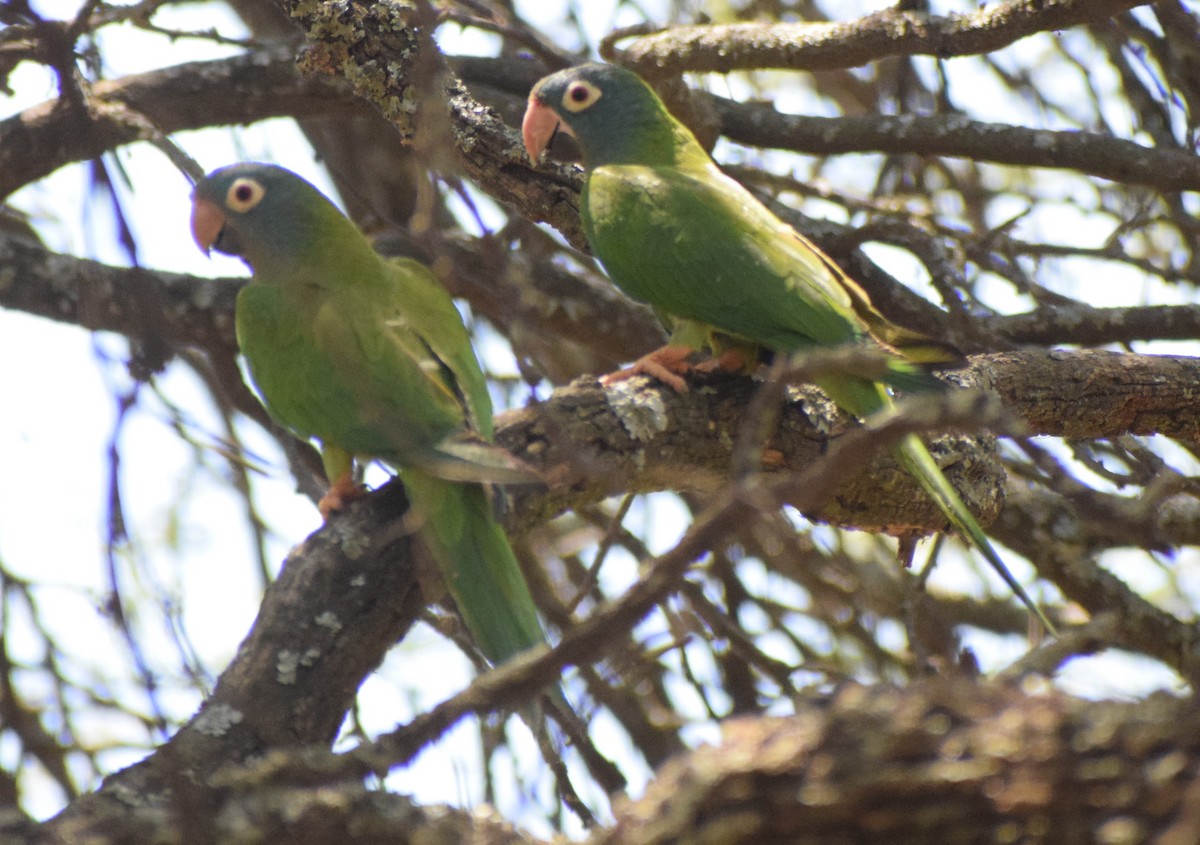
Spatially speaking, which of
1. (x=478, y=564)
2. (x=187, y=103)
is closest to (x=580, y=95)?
(x=187, y=103)

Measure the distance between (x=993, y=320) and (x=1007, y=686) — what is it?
3.11 metres

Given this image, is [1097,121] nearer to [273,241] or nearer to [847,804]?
[273,241]

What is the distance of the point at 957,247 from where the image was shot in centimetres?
514

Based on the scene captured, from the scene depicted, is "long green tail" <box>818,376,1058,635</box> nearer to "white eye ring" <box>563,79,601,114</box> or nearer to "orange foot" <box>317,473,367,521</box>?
"orange foot" <box>317,473,367,521</box>

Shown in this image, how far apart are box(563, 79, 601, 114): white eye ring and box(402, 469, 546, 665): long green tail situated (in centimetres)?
193

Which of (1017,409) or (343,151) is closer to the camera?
(1017,409)

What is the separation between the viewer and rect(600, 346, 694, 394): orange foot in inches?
143

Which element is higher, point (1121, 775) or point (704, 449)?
point (704, 449)

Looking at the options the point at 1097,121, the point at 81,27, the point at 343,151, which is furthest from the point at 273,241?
the point at 1097,121

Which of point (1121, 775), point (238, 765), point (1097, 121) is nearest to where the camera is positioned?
point (1121, 775)

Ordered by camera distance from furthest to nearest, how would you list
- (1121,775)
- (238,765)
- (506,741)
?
(506,741) → (238,765) → (1121,775)

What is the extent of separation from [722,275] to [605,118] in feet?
3.75

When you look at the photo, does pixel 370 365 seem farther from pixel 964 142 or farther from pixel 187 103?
pixel 964 142

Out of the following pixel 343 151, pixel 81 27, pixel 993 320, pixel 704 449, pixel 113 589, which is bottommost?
pixel 113 589
